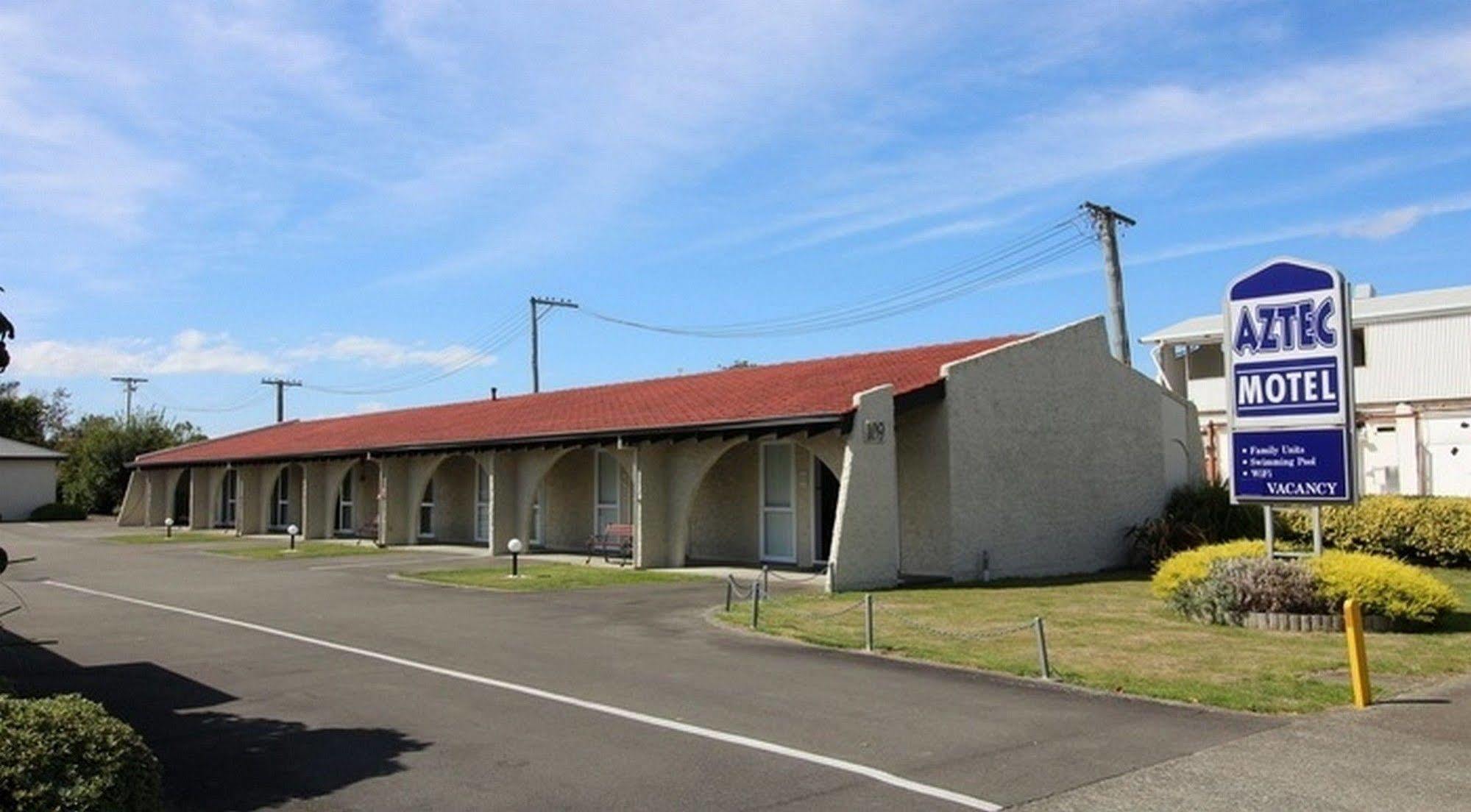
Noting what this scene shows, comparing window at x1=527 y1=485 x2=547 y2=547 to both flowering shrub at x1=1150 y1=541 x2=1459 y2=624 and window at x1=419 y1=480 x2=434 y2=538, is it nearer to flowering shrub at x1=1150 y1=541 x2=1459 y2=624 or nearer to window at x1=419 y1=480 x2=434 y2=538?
window at x1=419 y1=480 x2=434 y2=538

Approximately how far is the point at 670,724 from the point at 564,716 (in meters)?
0.91

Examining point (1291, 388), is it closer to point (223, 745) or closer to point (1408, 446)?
point (223, 745)

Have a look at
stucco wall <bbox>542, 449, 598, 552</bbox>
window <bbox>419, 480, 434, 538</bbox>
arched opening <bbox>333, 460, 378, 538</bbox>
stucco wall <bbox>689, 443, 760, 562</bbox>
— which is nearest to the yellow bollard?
stucco wall <bbox>689, 443, 760, 562</bbox>

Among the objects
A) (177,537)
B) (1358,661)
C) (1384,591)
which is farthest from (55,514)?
(1358,661)

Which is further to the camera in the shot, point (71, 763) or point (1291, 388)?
point (1291, 388)

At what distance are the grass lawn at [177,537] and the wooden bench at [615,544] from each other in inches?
595

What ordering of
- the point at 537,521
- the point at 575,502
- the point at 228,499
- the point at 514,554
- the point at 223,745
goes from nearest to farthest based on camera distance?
the point at 223,745 < the point at 514,554 < the point at 575,502 < the point at 537,521 < the point at 228,499

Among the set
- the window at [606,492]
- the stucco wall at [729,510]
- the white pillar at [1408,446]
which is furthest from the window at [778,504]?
the white pillar at [1408,446]

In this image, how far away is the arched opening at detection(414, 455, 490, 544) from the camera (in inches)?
1248

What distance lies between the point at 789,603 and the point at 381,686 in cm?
714

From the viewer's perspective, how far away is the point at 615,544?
25.5 m

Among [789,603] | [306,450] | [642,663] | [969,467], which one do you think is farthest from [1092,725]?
[306,450]

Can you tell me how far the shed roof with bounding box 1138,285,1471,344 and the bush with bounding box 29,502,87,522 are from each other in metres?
47.3

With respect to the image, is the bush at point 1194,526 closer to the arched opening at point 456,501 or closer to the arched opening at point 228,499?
the arched opening at point 456,501
